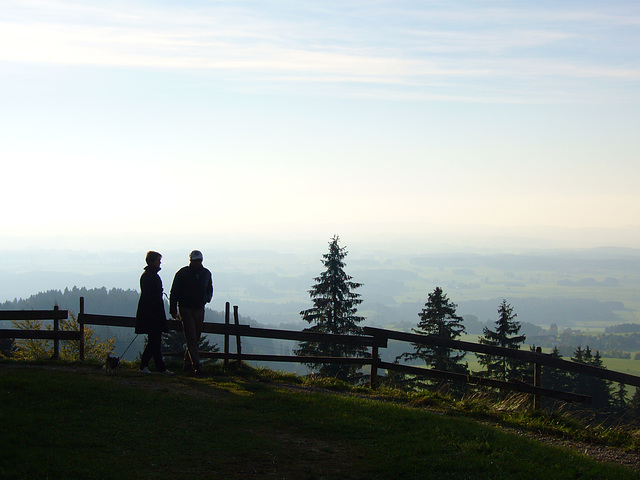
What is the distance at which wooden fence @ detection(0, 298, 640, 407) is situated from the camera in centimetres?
1106

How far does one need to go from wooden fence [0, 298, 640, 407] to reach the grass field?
2.18 metres

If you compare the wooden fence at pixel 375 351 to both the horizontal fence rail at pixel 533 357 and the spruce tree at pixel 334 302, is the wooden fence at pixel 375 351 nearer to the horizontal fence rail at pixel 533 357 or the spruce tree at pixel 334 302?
the horizontal fence rail at pixel 533 357

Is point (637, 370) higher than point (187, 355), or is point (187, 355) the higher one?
point (187, 355)

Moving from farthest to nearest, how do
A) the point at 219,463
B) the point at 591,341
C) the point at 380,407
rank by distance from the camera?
the point at 591,341 < the point at 380,407 < the point at 219,463

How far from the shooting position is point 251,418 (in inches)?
372

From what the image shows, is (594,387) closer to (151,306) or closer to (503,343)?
Answer: (503,343)

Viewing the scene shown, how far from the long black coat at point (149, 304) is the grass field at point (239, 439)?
164cm

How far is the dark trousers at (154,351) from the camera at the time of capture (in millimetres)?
12664

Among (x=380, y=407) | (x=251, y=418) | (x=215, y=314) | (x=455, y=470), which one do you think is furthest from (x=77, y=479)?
(x=215, y=314)

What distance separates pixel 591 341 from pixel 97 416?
671 feet

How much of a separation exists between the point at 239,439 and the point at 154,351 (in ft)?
17.3

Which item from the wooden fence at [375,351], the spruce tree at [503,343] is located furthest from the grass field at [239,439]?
the spruce tree at [503,343]

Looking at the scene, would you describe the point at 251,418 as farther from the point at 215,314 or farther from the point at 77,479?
the point at 215,314

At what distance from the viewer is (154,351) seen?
1283 cm
